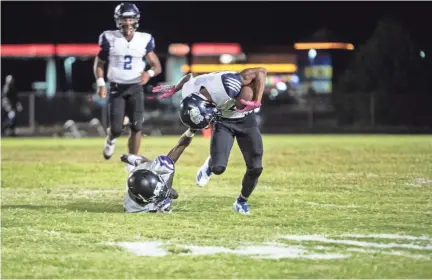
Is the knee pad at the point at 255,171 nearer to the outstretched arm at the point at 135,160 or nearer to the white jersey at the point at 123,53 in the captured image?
the outstretched arm at the point at 135,160

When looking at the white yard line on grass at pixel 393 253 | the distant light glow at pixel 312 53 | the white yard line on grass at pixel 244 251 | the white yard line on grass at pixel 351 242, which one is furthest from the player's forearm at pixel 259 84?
the distant light glow at pixel 312 53

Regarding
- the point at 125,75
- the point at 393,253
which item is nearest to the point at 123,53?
the point at 125,75

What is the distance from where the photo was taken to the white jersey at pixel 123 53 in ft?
42.3

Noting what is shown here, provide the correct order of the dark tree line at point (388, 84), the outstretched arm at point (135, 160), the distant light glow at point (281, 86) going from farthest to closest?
1. the distant light glow at point (281, 86)
2. the dark tree line at point (388, 84)
3. the outstretched arm at point (135, 160)

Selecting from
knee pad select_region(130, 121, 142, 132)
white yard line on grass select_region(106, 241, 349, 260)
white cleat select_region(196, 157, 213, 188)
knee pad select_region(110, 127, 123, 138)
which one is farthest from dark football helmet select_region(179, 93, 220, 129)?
knee pad select_region(110, 127, 123, 138)

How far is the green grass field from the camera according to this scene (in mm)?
6746

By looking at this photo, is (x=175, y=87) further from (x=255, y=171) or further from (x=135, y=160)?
(x=255, y=171)

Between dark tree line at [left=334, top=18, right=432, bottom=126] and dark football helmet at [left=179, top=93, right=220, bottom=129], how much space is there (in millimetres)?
24189

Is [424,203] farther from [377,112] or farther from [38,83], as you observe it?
[38,83]

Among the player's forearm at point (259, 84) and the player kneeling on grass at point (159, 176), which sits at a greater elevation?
the player's forearm at point (259, 84)

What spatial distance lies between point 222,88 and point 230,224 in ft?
4.64

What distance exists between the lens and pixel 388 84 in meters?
34.4

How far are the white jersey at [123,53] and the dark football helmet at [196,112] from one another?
12.2 feet

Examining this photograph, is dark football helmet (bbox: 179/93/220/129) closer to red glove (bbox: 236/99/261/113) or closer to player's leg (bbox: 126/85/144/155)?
red glove (bbox: 236/99/261/113)
